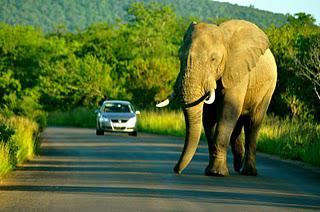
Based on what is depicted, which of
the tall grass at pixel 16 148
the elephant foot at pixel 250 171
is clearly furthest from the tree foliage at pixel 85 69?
the elephant foot at pixel 250 171

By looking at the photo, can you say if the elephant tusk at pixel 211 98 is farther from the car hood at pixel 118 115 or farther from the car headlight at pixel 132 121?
the car hood at pixel 118 115

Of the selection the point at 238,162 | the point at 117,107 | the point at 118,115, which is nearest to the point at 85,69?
the point at 117,107

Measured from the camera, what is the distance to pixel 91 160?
70.8 ft

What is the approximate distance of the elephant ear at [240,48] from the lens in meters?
→ 17.6

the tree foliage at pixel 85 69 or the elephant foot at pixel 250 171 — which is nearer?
the elephant foot at pixel 250 171

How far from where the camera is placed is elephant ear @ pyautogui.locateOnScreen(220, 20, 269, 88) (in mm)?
17609

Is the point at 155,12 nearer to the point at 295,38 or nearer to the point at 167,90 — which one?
the point at 167,90

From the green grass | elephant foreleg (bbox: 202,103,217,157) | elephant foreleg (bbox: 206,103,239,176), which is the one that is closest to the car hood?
Answer: the green grass

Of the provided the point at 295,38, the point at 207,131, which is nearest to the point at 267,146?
the point at 207,131

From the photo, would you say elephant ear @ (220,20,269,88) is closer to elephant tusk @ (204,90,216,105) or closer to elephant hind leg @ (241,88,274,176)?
elephant tusk @ (204,90,216,105)

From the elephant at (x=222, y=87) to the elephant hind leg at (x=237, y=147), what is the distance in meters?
0.02

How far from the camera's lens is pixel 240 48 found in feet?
59.0

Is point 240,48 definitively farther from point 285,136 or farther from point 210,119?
point 285,136

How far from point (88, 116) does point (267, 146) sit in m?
33.2
